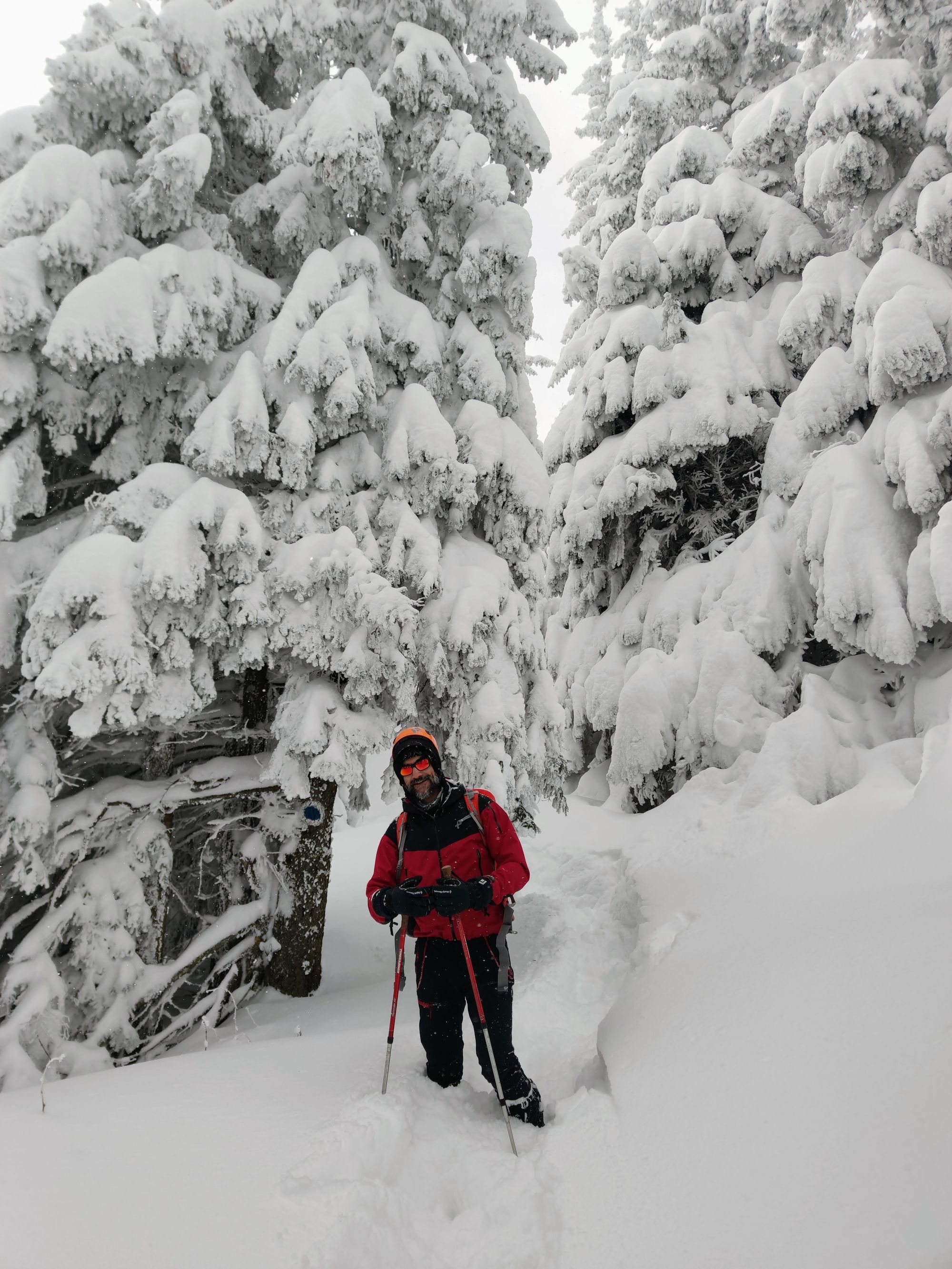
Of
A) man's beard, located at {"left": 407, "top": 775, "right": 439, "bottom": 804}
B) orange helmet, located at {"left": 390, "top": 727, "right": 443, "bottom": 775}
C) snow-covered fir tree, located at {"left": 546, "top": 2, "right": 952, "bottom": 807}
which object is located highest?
snow-covered fir tree, located at {"left": 546, "top": 2, "right": 952, "bottom": 807}

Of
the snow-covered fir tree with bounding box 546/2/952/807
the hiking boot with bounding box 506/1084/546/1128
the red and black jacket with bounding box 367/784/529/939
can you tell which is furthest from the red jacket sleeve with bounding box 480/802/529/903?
the snow-covered fir tree with bounding box 546/2/952/807

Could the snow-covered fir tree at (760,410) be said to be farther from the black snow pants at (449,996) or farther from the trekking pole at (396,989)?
the trekking pole at (396,989)

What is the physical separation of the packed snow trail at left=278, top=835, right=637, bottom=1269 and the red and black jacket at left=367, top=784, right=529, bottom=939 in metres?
0.92

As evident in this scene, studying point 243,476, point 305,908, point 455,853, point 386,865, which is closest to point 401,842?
point 386,865

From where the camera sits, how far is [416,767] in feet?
13.5

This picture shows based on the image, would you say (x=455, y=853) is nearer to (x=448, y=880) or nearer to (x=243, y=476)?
(x=448, y=880)

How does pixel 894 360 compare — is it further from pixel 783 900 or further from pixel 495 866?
pixel 495 866

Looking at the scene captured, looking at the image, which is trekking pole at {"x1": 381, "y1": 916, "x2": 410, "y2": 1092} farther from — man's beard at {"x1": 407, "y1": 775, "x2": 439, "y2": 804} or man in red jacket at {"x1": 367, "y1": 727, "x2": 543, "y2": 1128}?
man's beard at {"x1": 407, "y1": 775, "x2": 439, "y2": 804}

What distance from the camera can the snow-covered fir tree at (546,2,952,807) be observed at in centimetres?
820

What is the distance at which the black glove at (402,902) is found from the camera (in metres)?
3.87

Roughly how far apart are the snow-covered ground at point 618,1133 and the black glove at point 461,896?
972 mm

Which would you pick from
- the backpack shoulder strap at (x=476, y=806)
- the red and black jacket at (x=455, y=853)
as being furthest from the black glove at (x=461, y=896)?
the backpack shoulder strap at (x=476, y=806)

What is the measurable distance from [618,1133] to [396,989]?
1457 mm

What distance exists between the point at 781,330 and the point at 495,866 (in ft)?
33.0
